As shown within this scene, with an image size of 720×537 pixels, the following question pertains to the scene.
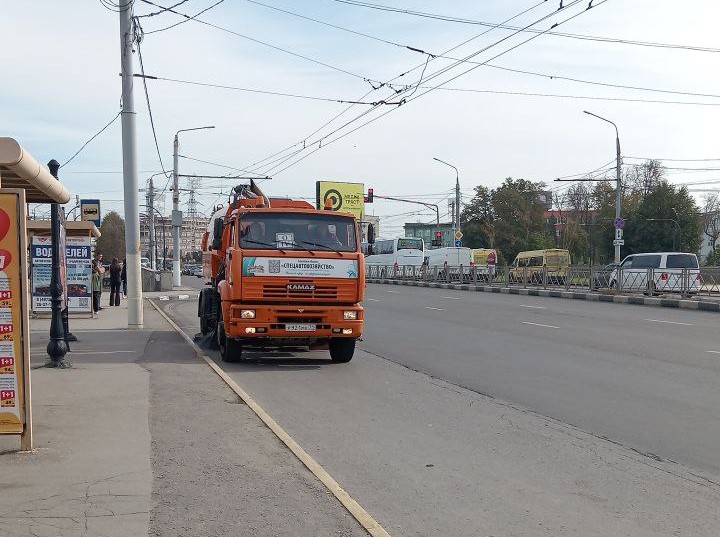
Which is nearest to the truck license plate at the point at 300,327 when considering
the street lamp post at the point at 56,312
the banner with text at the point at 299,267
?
the banner with text at the point at 299,267

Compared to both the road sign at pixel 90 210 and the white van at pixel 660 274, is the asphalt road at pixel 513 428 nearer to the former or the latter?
the road sign at pixel 90 210

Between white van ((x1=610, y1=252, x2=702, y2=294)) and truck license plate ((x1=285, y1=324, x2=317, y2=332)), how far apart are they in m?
20.5

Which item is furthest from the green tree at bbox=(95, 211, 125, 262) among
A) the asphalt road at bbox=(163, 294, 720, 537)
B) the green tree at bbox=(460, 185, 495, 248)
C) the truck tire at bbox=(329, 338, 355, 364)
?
the truck tire at bbox=(329, 338, 355, 364)

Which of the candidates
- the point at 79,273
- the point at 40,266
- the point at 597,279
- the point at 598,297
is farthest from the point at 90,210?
the point at 597,279

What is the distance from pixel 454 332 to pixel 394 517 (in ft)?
40.9

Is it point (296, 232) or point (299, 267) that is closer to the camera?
point (299, 267)

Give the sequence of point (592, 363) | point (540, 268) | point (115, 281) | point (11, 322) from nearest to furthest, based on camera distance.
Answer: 1. point (11, 322)
2. point (592, 363)
3. point (115, 281)
4. point (540, 268)

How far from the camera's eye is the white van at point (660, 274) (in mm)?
27953

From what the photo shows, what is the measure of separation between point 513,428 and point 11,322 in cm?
476

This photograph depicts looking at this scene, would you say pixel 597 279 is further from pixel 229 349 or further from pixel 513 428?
pixel 513 428

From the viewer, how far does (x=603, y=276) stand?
32.7m

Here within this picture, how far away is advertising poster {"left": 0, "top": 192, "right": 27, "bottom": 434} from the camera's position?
6.09 m

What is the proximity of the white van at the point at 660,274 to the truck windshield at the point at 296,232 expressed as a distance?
1969cm

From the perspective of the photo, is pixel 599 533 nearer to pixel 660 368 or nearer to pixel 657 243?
pixel 660 368
